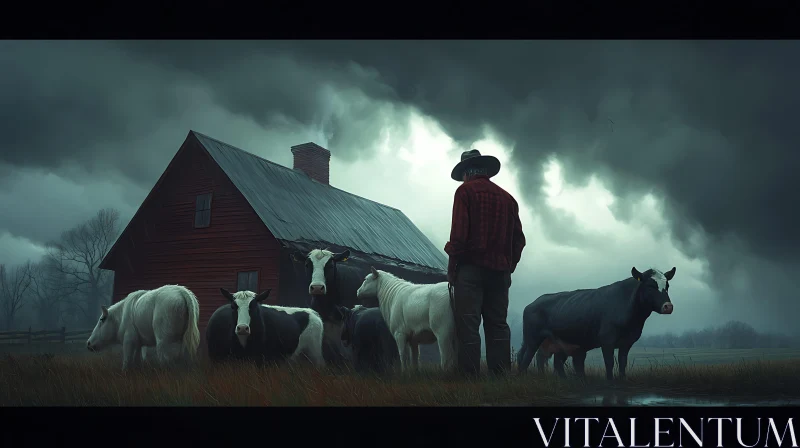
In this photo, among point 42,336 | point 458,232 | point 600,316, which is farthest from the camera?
point 42,336

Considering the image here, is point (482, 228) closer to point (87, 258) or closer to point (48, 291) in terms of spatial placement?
point (87, 258)

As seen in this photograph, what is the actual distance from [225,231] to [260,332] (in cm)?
478

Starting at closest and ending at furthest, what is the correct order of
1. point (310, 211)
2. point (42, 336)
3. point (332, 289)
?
point (332, 289)
point (42, 336)
point (310, 211)

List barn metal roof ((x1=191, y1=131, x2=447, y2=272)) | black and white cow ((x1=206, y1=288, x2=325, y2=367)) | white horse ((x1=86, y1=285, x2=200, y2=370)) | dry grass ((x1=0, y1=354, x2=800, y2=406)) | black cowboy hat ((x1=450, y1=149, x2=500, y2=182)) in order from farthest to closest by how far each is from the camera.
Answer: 1. barn metal roof ((x1=191, y1=131, x2=447, y2=272))
2. white horse ((x1=86, y1=285, x2=200, y2=370))
3. black and white cow ((x1=206, y1=288, x2=325, y2=367))
4. black cowboy hat ((x1=450, y1=149, x2=500, y2=182))
5. dry grass ((x1=0, y1=354, x2=800, y2=406))

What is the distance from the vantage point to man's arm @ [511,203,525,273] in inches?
242

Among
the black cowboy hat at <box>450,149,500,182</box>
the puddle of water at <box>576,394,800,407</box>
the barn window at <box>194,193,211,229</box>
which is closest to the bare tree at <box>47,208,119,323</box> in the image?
the barn window at <box>194,193,211,229</box>

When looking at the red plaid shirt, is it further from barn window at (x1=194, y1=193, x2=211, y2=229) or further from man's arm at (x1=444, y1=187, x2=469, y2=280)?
barn window at (x1=194, y1=193, x2=211, y2=229)

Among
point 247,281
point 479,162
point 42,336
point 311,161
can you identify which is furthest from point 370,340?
point 311,161

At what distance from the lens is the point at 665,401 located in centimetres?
493

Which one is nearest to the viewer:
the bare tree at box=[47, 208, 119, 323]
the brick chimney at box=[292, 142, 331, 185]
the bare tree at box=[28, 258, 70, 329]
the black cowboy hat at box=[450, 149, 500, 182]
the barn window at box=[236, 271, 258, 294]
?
the black cowboy hat at box=[450, 149, 500, 182]

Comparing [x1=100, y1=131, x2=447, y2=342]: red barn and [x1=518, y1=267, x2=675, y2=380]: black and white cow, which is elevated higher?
[x1=100, y1=131, x2=447, y2=342]: red barn

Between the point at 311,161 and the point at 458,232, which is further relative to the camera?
the point at 311,161

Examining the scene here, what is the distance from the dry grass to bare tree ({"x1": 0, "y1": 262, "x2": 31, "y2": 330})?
329 cm
